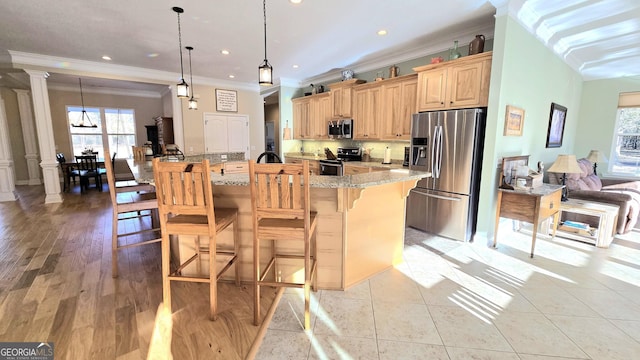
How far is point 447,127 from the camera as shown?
3500 mm

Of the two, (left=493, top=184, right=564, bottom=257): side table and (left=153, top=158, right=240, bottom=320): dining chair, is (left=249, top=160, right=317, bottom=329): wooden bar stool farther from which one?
(left=493, top=184, right=564, bottom=257): side table

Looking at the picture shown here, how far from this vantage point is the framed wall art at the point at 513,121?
3.28 metres

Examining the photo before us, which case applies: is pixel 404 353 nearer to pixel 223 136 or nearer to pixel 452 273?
pixel 452 273

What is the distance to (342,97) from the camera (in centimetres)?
547

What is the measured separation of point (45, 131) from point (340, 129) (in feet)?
18.5

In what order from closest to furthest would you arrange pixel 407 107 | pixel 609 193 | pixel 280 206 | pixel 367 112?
pixel 280 206
pixel 609 193
pixel 407 107
pixel 367 112

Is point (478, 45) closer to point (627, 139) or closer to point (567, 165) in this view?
point (567, 165)

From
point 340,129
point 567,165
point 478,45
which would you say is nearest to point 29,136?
point 340,129

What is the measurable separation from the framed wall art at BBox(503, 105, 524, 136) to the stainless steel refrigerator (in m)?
0.25

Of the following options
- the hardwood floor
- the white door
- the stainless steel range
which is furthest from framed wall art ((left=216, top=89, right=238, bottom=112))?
the hardwood floor

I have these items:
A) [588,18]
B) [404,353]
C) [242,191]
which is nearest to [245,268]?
[242,191]

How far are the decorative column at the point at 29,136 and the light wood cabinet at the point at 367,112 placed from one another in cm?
834

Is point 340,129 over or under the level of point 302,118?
under

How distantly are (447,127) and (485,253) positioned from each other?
1617 millimetres
